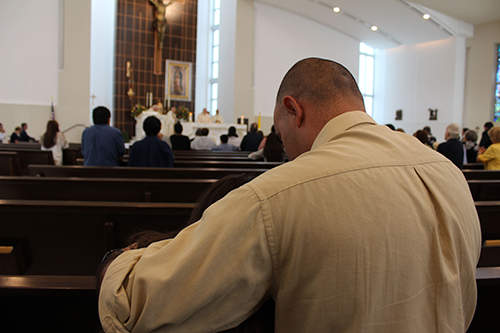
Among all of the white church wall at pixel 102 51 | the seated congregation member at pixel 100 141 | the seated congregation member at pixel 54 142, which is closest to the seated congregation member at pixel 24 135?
the white church wall at pixel 102 51

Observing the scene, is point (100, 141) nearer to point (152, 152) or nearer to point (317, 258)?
point (152, 152)

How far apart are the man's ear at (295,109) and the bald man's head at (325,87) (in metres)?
0.02

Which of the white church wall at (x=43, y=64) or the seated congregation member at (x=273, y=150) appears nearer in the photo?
the seated congregation member at (x=273, y=150)

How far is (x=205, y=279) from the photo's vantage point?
0.62 metres

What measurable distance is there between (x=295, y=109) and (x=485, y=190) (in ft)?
9.72

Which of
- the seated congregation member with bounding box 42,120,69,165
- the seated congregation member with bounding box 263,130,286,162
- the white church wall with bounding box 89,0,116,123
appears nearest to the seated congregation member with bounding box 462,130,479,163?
the seated congregation member with bounding box 263,130,286,162

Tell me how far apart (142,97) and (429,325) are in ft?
50.1

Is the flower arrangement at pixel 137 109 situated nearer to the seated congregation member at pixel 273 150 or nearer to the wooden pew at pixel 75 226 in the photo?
the seated congregation member at pixel 273 150

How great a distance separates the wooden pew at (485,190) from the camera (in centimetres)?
309

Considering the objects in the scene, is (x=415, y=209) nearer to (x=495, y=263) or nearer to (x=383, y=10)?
(x=495, y=263)

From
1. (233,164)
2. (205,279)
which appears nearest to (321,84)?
(205,279)

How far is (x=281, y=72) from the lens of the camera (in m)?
15.2

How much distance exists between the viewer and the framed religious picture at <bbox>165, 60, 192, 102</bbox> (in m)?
15.5

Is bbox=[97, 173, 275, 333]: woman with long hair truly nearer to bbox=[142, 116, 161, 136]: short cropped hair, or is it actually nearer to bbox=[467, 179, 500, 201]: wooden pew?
bbox=[467, 179, 500, 201]: wooden pew
